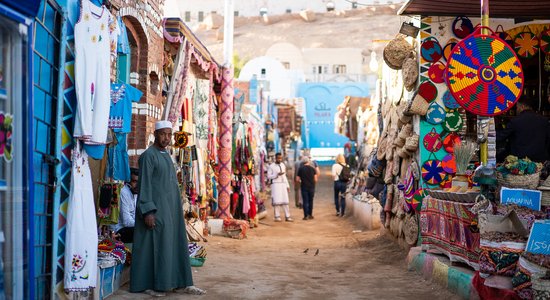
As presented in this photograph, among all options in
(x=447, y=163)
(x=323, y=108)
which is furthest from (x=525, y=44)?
(x=323, y=108)

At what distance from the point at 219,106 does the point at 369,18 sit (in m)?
75.3

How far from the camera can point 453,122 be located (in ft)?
31.1

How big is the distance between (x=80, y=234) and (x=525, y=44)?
263 inches

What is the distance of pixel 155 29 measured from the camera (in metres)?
9.28

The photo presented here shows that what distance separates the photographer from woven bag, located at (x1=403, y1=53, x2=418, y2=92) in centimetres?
962

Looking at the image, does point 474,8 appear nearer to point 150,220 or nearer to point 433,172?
point 433,172

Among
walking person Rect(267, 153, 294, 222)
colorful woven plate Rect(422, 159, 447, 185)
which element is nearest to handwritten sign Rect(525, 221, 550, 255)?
colorful woven plate Rect(422, 159, 447, 185)

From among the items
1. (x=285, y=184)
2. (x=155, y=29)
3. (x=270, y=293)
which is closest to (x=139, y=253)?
(x=270, y=293)

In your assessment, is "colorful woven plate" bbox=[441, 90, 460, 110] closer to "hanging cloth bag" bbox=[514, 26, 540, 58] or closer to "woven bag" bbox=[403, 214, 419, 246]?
"hanging cloth bag" bbox=[514, 26, 540, 58]

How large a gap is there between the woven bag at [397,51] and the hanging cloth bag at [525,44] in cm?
140

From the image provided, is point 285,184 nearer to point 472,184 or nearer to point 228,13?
point 228,13

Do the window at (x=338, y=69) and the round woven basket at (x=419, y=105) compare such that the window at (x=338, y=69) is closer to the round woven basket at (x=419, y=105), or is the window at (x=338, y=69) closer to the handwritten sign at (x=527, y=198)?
the round woven basket at (x=419, y=105)

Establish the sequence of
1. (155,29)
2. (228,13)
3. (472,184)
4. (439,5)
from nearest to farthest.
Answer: (472,184), (439,5), (155,29), (228,13)

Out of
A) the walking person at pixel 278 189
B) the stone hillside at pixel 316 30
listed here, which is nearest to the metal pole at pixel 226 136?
the walking person at pixel 278 189
